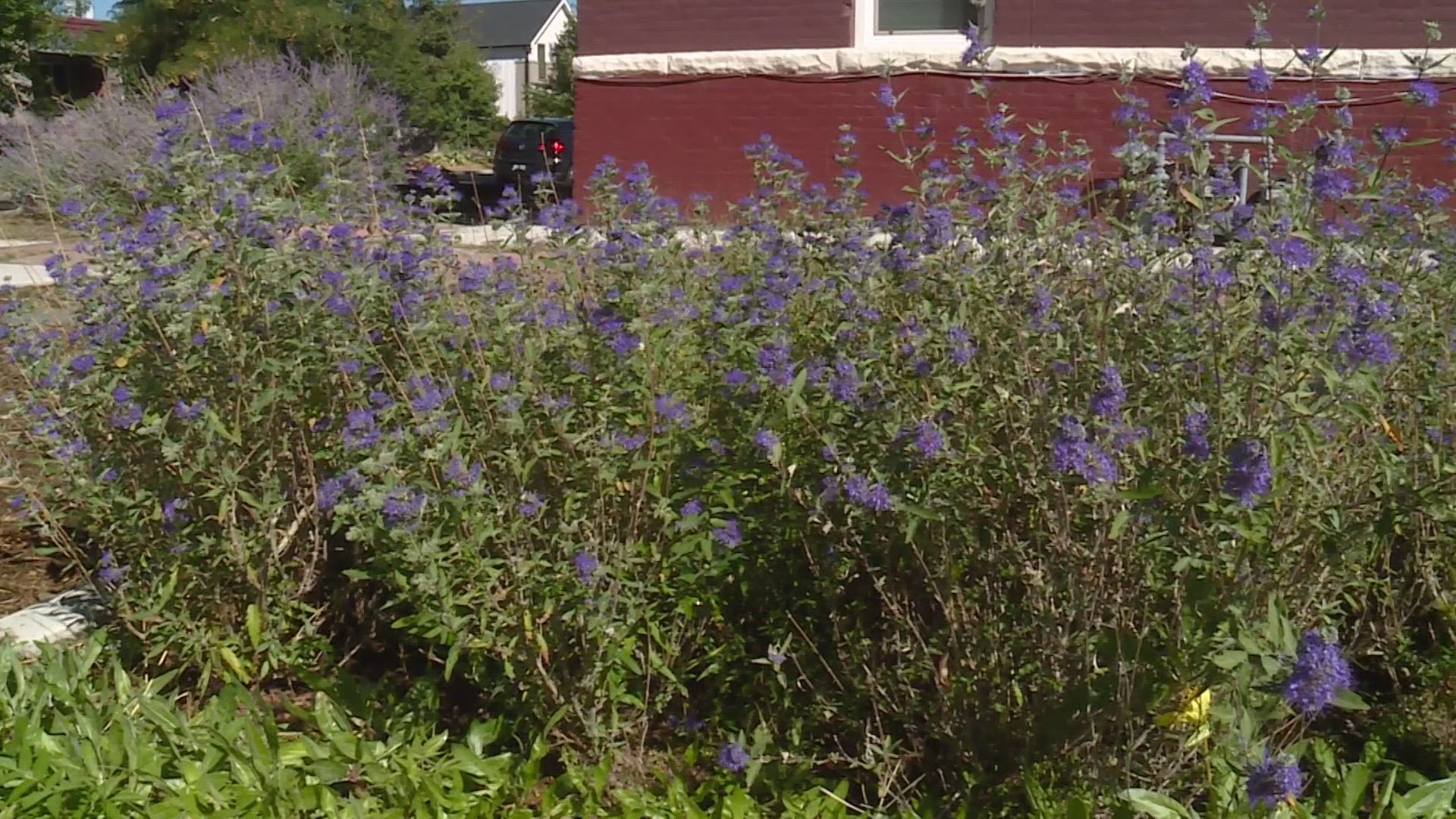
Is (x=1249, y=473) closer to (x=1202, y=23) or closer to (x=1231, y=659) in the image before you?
(x=1231, y=659)

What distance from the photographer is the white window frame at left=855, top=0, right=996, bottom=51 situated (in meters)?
12.2

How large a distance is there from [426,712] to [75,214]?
77.7 inches

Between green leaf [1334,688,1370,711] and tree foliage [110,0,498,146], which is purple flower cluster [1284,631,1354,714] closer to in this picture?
green leaf [1334,688,1370,711]

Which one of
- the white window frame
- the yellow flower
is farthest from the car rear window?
the yellow flower

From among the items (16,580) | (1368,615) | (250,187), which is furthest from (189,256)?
(1368,615)

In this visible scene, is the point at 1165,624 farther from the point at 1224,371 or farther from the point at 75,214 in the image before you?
the point at 75,214

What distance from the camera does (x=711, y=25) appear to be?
42.1ft

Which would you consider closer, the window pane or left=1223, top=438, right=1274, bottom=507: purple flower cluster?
left=1223, top=438, right=1274, bottom=507: purple flower cluster

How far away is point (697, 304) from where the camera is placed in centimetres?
361

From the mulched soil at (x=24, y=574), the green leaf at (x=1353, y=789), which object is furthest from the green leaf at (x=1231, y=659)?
the mulched soil at (x=24, y=574)

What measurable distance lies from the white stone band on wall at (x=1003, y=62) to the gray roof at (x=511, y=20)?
43.3 meters

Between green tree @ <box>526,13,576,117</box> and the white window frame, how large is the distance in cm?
2060

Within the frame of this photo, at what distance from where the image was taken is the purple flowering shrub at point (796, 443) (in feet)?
7.98

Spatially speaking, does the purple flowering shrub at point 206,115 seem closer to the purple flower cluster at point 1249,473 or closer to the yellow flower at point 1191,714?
the yellow flower at point 1191,714
